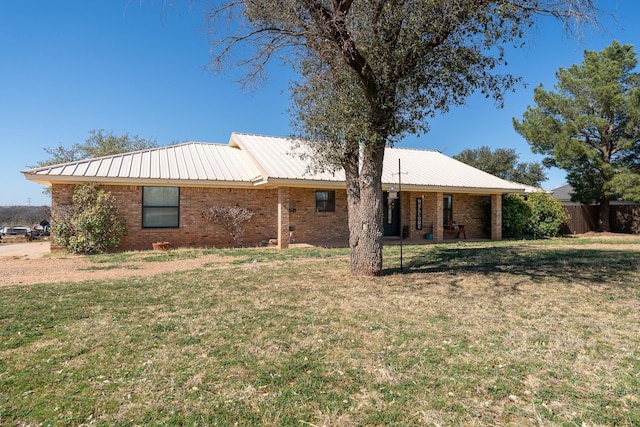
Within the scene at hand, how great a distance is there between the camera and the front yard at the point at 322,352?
278 cm

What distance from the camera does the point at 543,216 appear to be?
18219mm

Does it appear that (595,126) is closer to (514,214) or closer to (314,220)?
(514,214)

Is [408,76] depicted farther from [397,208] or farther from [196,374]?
[397,208]

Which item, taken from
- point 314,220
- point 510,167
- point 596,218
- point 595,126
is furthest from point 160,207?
point 510,167

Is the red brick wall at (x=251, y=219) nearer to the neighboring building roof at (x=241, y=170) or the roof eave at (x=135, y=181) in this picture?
the roof eave at (x=135, y=181)

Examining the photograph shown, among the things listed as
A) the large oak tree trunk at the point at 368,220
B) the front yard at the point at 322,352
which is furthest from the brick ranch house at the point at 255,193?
the front yard at the point at 322,352

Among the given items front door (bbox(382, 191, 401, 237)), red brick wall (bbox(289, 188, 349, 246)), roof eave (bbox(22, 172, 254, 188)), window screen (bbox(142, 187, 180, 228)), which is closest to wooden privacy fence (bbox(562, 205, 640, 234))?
front door (bbox(382, 191, 401, 237))

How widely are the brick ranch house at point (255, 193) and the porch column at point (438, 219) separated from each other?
0.04 m

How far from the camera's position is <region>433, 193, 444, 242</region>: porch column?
16.3 meters

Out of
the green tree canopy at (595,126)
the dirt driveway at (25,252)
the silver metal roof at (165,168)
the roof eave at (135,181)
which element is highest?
the green tree canopy at (595,126)

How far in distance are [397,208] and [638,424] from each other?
14671 millimetres

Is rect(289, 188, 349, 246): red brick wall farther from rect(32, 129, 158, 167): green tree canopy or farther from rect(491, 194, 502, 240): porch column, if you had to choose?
rect(32, 129, 158, 167): green tree canopy

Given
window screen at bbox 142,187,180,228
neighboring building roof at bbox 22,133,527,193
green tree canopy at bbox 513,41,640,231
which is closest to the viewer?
neighboring building roof at bbox 22,133,527,193

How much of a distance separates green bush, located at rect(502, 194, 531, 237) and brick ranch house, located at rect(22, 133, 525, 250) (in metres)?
0.62
